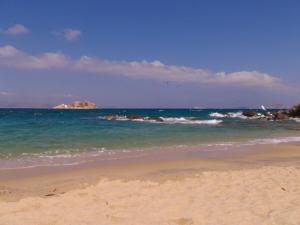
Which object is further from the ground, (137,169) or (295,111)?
(295,111)

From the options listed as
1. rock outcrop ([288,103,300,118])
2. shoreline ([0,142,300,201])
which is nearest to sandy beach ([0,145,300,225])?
shoreline ([0,142,300,201])

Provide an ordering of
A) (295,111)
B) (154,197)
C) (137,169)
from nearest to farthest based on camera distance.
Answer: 1. (154,197)
2. (137,169)
3. (295,111)

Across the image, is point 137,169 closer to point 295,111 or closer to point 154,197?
point 154,197

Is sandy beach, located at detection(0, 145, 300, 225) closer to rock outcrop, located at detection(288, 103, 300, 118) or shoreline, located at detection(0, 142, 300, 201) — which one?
shoreline, located at detection(0, 142, 300, 201)

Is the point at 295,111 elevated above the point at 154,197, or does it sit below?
above

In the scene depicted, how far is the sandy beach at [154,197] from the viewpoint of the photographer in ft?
20.3

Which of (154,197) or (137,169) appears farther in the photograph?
(137,169)

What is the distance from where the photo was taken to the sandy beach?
6.20 metres

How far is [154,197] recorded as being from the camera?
7.57 meters

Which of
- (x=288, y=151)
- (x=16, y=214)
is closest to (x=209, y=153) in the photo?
(x=288, y=151)

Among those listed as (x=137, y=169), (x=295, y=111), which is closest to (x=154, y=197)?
(x=137, y=169)

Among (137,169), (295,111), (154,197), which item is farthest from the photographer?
(295,111)

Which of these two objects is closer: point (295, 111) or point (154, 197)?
point (154, 197)

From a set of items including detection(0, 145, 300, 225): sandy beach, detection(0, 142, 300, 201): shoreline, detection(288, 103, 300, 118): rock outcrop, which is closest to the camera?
detection(0, 145, 300, 225): sandy beach
